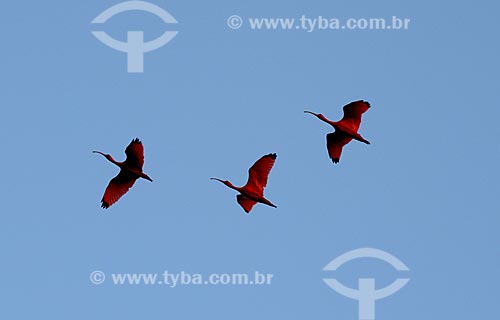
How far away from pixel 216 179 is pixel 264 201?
159 centimetres

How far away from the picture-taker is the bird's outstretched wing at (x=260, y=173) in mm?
47094

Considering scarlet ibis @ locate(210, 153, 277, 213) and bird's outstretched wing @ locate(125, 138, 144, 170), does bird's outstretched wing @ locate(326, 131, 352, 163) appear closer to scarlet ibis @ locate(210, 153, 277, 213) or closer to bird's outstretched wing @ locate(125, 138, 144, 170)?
scarlet ibis @ locate(210, 153, 277, 213)

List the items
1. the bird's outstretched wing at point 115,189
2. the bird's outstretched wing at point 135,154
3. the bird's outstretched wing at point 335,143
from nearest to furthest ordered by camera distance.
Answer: the bird's outstretched wing at point 135,154 < the bird's outstretched wing at point 335,143 < the bird's outstretched wing at point 115,189

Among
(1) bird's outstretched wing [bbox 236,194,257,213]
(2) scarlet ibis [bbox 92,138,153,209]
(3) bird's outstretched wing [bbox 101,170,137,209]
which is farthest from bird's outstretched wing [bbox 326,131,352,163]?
(3) bird's outstretched wing [bbox 101,170,137,209]

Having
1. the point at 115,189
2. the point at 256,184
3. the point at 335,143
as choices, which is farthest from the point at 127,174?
the point at 335,143

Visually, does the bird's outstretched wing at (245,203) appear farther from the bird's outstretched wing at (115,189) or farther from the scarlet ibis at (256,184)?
the bird's outstretched wing at (115,189)

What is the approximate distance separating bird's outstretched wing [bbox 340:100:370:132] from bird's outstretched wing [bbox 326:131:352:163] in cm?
74

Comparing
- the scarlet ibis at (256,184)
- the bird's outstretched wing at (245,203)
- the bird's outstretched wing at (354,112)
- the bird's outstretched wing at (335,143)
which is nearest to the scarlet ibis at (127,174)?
the scarlet ibis at (256,184)

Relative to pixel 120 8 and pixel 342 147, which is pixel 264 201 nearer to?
pixel 342 147

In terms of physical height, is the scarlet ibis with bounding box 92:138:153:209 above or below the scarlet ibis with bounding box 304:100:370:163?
below

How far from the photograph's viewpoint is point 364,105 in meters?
47.1

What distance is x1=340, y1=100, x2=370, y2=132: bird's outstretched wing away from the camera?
47.2m

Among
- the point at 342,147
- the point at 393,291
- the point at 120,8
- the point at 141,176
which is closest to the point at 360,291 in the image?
the point at 393,291

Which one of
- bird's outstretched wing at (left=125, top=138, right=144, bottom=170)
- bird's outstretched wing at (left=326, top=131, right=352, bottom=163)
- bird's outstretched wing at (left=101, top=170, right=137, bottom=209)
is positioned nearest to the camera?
bird's outstretched wing at (left=125, top=138, right=144, bottom=170)
